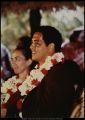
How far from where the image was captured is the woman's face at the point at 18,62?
317 cm

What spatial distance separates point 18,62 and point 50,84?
0.39 metres

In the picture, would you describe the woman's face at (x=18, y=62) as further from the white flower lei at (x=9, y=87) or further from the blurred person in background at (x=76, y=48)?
the blurred person in background at (x=76, y=48)

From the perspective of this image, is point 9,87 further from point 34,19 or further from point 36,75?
point 34,19

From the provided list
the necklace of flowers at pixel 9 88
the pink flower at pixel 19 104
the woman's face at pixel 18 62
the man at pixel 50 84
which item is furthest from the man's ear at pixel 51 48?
the pink flower at pixel 19 104

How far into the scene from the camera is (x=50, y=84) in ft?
9.95

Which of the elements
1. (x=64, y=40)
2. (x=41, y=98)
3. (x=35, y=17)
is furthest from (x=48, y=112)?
(x=35, y=17)

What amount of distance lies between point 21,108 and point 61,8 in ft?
3.37

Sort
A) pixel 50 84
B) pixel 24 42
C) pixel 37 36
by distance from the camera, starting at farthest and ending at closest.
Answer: pixel 24 42 < pixel 37 36 < pixel 50 84

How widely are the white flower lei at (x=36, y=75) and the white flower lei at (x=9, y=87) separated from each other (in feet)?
0.16

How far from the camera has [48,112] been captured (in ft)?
10.2

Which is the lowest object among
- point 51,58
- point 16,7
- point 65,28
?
point 51,58

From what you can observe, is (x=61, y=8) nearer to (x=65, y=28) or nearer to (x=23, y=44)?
(x=65, y=28)

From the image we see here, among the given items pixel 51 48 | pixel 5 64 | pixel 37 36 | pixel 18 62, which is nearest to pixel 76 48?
pixel 51 48

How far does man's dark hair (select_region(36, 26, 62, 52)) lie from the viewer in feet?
10.1
